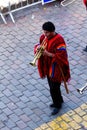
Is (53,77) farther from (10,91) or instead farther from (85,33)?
(85,33)

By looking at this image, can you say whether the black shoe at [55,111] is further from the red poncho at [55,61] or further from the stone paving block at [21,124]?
the red poncho at [55,61]

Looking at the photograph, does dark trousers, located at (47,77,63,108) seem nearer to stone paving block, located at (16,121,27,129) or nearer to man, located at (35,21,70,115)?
man, located at (35,21,70,115)

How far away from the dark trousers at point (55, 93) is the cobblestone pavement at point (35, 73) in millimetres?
190

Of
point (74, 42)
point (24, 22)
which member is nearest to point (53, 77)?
point (74, 42)

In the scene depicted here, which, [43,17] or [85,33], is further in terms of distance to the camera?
[43,17]

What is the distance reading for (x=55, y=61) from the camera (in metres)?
6.32

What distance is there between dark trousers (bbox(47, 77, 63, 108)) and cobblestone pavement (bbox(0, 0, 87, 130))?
0.19 m

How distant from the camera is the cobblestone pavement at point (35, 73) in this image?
6926 millimetres

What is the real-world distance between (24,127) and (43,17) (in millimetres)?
4253

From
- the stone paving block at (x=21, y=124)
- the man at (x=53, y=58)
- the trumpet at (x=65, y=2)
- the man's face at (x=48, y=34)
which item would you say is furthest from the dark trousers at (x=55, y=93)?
the trumpet at (x=65, y=2)

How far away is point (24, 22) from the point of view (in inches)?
392

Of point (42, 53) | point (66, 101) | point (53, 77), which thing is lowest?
point (66, 101)

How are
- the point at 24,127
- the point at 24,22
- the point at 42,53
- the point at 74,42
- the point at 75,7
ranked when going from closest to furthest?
the point at 42,53 → the point at 24,127 → the point at 74,42 → the point at 24,22 → the point at 75,7

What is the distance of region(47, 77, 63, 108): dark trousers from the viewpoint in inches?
265
